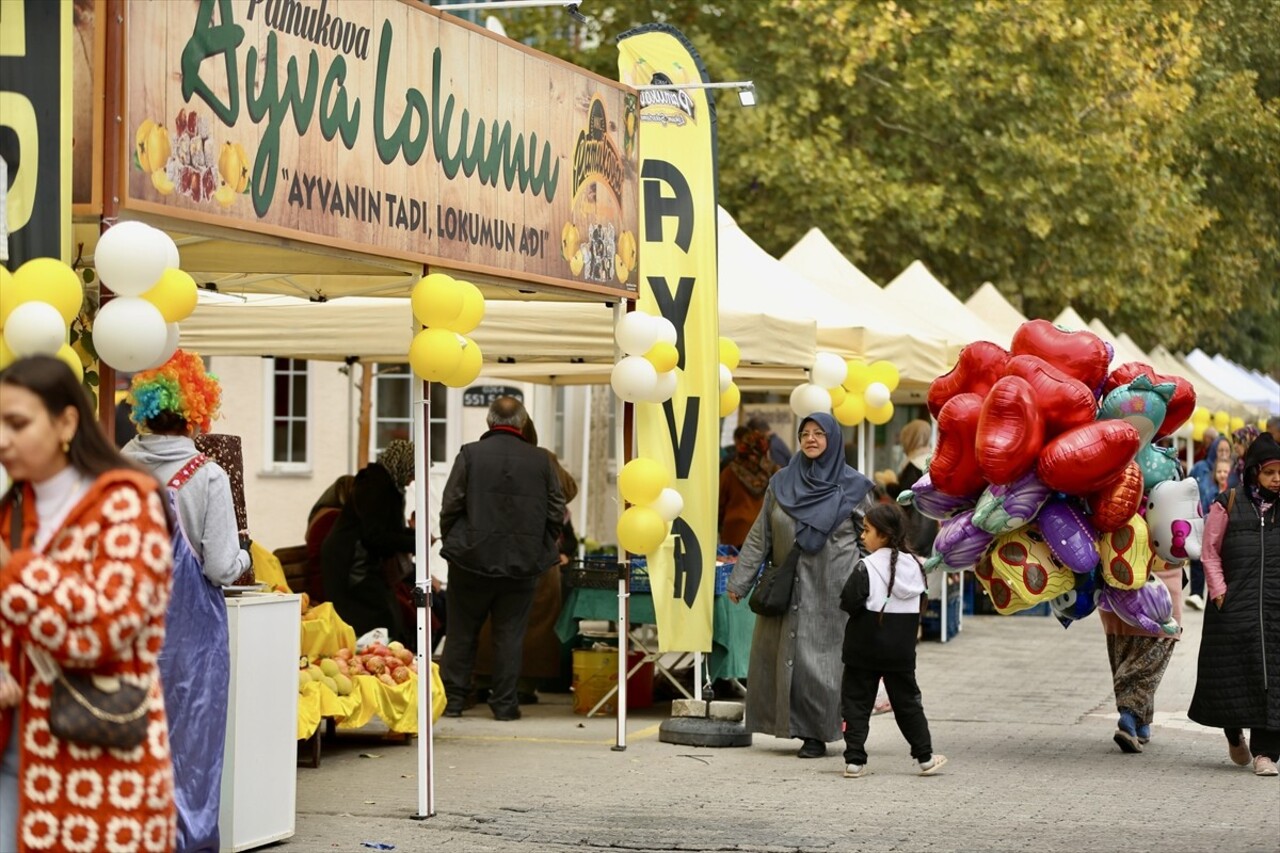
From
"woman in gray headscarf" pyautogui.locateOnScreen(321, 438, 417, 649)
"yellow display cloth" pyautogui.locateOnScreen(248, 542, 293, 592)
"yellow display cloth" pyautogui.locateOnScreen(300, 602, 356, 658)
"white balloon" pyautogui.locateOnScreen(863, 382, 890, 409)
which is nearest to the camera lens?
"yellow display cloth" pyautogui.locateOnScreen(248, 542, 293, 592)

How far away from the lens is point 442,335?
8.68 m

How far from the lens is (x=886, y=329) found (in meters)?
15.5

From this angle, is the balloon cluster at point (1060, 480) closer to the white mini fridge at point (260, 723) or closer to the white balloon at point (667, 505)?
the white balloon at point (667, 505)

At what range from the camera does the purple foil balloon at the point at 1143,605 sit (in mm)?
11062

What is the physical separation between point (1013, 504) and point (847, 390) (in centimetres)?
390

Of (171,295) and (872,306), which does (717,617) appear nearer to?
(872,306)

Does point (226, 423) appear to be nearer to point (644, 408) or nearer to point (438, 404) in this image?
point (438, 404)

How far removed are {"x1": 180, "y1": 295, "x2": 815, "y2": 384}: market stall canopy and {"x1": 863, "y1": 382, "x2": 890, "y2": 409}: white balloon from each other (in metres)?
1.21

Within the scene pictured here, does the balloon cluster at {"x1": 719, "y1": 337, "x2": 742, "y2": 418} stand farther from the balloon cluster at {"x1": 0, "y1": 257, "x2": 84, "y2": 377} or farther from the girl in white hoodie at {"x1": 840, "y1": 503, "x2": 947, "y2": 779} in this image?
the balloon cluster at {"x1": 0, "y1": 257, "x2": 84, "y2": 377}

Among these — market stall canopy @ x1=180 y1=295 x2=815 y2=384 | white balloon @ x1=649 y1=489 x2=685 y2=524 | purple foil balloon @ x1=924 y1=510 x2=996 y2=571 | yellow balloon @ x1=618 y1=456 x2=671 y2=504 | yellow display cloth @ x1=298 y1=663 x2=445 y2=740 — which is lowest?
yellow display cloth @ x1=298 y1=663 x2=445 y2=740

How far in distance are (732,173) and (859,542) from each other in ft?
47.0

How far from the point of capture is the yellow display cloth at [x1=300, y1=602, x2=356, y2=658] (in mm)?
10344

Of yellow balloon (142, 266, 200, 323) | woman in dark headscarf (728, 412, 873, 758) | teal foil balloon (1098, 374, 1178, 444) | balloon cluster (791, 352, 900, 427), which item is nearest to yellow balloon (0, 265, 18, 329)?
yellow balloon (142, 266, 200, 323)

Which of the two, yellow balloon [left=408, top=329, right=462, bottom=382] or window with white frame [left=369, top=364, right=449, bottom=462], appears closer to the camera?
yellow balloon [left=408, top=329, right=462, bottom=382]
